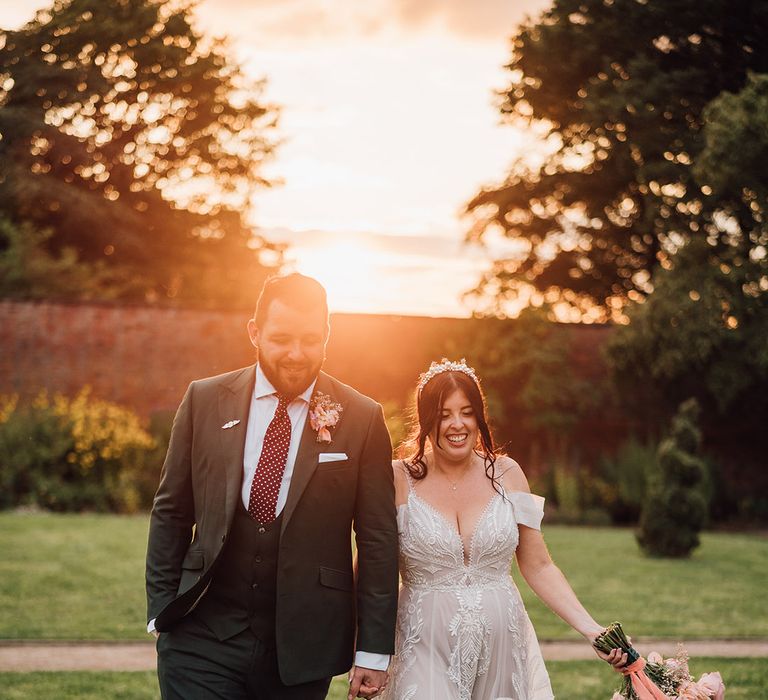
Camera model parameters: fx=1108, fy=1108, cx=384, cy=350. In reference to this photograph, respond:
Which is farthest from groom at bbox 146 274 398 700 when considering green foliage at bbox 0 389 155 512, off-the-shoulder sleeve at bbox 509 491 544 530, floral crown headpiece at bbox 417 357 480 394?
green foliage at bbox 0 389 155 512

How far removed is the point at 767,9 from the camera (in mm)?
21172

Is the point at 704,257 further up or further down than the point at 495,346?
further up

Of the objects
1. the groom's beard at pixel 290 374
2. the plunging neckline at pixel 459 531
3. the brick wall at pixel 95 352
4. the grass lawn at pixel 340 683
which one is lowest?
the grass lawn at pixel 340 683

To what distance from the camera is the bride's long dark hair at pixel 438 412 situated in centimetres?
442

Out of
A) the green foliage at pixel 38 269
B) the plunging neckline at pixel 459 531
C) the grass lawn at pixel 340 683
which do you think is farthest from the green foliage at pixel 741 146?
the green foliage at pixel 38 269

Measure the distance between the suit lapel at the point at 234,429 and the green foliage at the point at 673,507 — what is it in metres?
11.0

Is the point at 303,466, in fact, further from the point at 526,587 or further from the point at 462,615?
the point at 526,587

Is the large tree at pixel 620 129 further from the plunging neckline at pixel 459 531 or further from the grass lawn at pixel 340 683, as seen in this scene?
the plunging neckline at pixel 459 531

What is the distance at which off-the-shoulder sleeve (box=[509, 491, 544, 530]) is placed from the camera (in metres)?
4.48

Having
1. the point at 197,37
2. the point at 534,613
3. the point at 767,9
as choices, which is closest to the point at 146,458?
the point at 534,613

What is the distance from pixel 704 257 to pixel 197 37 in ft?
71.8

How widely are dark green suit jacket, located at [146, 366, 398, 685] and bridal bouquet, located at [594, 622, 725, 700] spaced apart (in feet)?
2.70

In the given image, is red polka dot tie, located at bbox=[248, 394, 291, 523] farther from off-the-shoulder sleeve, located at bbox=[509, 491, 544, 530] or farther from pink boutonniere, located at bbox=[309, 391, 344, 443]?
off-the-shoulder sleeve, located at bbox=[509, 491, 544, 530]

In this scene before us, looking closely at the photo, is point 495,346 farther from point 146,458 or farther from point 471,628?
point 471,628
